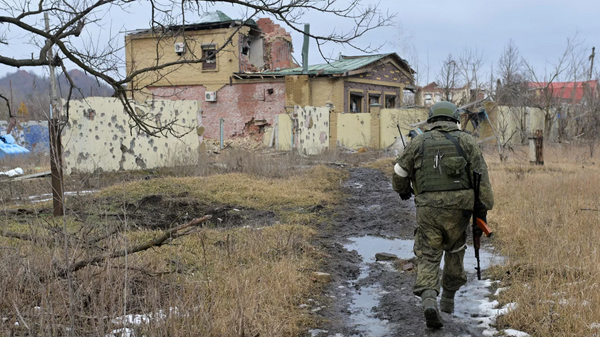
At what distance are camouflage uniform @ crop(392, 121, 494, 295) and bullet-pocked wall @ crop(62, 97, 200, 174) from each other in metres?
7.68

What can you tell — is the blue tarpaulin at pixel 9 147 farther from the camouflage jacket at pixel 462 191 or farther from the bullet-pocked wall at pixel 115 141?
the camouflage jacket at pixel 462 191

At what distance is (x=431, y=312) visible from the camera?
3787 millimetres

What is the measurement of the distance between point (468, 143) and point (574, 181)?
6.34m

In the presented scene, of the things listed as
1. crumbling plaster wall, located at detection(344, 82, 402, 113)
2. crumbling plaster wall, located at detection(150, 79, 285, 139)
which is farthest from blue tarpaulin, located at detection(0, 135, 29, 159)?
crumbling plaster wall, located at detection(344, 82, 402, 113)

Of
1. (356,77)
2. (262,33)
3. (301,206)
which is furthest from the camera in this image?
(262,33)

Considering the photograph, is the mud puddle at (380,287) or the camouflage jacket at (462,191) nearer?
the mud puddle at (380,287)

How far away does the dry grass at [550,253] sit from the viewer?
3.61m

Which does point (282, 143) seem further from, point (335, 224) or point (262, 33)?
point (335, 224)

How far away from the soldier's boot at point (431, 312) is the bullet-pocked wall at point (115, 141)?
317 inches

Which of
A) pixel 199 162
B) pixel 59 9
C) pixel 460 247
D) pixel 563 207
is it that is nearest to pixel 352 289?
pixel 460 247

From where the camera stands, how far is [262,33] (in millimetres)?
27297

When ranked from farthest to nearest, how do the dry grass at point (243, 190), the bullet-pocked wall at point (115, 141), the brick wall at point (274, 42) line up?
the brick wall at point (274, 42)
the bullet-pocked wall at point (115, 141)
the dry grass at point (243, 190)

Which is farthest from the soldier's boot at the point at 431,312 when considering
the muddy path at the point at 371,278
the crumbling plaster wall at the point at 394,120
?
the crumbling plaster wall at the point at 394,120

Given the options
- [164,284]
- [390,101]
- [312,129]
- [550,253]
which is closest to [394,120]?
[312,129]
